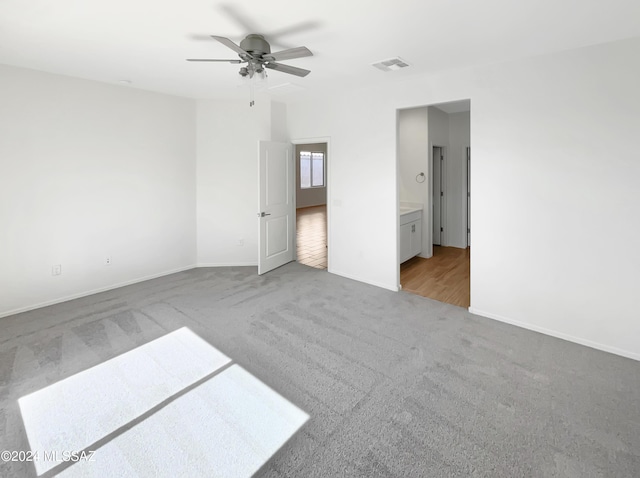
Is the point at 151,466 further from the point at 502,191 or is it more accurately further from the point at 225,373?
the point at 502,191

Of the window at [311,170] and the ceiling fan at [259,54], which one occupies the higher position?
the window at [311,170]

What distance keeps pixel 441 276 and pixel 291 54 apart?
364 cm

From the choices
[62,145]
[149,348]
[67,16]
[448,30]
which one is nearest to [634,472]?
[448,30]

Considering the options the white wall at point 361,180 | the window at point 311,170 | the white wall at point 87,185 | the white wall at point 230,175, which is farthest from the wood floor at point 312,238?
the white wall at point 87,185

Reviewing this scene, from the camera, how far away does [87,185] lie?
405 centimetres

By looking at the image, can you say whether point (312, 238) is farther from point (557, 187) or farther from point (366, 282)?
point (557, 187)

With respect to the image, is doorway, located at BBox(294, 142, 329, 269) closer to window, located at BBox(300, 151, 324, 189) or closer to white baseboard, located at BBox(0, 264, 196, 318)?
window, located at BBox(300, 151, 324, 189)

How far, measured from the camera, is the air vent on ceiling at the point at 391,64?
10.6 feet

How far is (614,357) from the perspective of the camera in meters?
2.72

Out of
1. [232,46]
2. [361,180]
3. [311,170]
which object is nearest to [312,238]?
[361,180]

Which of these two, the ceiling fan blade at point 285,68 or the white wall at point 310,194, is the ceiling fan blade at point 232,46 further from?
the white wall at point 310,194

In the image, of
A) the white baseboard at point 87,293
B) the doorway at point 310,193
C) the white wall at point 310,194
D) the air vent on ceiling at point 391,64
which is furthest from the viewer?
the white wall at point 310,194

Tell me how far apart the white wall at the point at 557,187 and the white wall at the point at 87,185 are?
339 cm

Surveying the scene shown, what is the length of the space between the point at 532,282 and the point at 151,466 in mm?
3395
